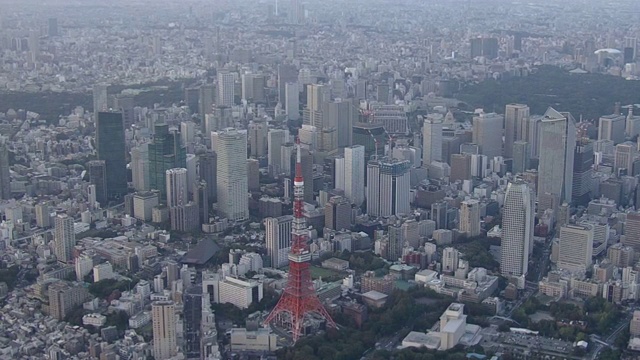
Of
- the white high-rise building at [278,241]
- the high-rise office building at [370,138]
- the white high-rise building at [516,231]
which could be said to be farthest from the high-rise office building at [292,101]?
the white high-rise building at [516,231]

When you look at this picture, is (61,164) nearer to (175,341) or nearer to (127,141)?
(127,141)

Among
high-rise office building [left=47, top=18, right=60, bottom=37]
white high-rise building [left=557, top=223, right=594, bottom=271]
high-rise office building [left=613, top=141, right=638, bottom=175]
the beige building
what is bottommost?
the beige building

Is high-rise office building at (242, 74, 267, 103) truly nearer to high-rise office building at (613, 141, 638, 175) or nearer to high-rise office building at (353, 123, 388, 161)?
high-rise office building at (353, 123, 388, 161)

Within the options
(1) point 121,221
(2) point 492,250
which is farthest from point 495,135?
(1) point 121,221

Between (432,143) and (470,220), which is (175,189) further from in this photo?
(432,143)

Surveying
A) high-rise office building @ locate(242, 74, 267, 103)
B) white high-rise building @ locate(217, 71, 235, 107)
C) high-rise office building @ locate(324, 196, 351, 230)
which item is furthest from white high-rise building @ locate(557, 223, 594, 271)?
high-rise office building @ locate(242, 74, 267, 103)
